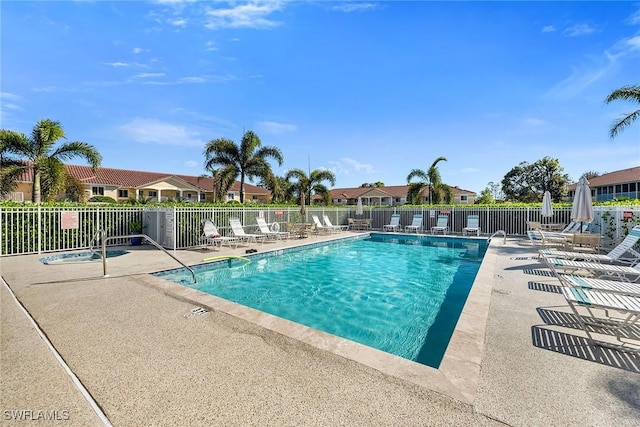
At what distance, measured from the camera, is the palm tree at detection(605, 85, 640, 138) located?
14.0 meters

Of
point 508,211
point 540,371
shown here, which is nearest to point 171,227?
point 540,371

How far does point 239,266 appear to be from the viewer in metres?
9.17

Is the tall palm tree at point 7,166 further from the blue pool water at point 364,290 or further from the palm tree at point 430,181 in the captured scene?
the palm tree at point 430,181

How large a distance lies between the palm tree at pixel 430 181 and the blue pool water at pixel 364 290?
538 inches

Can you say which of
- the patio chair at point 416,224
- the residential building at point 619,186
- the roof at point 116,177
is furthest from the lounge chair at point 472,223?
the roof at point 116,177

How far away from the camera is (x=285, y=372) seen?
2.71 metres

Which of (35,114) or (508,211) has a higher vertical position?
(35,114)

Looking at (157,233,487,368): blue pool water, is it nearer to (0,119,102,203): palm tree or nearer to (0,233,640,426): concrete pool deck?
(0,233,640,426): concrete pool deck

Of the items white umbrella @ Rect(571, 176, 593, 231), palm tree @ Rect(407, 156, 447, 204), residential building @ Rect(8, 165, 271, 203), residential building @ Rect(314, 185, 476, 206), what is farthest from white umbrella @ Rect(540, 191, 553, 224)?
residential building @ Rect(314, 185, 476, 206)

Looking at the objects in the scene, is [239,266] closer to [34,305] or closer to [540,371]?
[34,305]

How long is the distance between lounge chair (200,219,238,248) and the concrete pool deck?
22.2 feet

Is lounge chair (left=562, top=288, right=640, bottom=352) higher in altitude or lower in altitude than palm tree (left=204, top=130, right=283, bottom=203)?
lower

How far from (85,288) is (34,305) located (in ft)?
3.22

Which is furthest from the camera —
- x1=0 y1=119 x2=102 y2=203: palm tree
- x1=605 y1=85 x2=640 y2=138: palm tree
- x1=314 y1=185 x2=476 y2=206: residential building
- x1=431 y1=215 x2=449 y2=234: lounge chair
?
x1=314 y1=185 x2=476 y2=206: residential building
